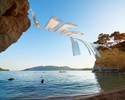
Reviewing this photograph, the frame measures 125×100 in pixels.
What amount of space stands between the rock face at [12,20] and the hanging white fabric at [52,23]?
7.30 ft

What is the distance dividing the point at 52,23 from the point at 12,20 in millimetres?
3287

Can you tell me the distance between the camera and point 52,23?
15.3 ft

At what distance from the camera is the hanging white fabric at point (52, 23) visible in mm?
4559

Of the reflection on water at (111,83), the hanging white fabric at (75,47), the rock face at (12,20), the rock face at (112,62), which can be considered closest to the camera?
the hanging white fabric at (75,47)

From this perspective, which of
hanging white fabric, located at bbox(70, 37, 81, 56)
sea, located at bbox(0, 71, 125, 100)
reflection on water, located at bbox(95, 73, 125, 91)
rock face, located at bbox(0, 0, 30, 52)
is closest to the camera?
hanging white fabric, located at bbox(70, 37, 81, 56)

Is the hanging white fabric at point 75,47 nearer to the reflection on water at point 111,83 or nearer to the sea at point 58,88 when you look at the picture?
the sea at point 58,88

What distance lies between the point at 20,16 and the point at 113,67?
111099mm

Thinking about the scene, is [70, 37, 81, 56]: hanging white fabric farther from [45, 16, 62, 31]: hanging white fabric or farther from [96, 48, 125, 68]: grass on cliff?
[96, 48, 125, 68]: grass on cliff

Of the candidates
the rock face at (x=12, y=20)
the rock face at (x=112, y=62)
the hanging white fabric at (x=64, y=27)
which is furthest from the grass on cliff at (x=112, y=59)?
the hanging white fabric at (x=64, y=27)

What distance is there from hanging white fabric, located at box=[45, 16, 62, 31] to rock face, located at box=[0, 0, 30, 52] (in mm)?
2224

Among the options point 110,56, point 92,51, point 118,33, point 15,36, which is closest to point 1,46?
point 15,36

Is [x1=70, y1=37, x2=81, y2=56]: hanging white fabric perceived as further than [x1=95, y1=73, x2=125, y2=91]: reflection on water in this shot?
No

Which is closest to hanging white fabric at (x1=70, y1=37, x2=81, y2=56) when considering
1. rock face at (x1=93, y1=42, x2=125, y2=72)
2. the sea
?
the sea

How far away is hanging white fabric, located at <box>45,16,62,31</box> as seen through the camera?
15.0 ft
